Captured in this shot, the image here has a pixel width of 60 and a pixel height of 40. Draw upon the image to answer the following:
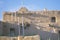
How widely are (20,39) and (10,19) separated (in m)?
18.0

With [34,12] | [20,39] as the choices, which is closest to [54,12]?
[34,12]

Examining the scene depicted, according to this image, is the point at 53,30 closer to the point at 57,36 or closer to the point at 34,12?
the point at 57,36

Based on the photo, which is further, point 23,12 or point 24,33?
point 23,12

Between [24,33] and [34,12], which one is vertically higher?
[34,12]

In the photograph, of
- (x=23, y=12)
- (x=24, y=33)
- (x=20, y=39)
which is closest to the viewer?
(x=20, y=39)

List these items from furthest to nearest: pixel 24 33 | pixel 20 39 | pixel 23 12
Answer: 1. pixel 23 12
2. pixel 24 33
3. pixel 20 39

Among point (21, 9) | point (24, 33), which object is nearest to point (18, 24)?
point (24, 33)

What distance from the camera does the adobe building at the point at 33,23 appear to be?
36.8 m

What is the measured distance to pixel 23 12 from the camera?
3888 centimetres

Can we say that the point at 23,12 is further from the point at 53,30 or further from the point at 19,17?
the point at 53,30

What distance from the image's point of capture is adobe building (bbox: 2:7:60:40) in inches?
1448

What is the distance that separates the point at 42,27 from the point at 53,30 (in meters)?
1.65

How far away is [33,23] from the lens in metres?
37.7

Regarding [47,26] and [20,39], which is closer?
[20,39]
